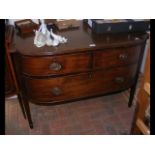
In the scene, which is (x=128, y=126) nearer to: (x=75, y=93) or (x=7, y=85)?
(x=75, y=93)

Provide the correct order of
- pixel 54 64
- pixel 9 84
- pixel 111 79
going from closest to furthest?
pixel 54 64
pixel 111 79
pixel 9 84

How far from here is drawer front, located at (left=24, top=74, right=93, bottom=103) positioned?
1516 millimetres

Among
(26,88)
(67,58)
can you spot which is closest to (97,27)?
(67,58)

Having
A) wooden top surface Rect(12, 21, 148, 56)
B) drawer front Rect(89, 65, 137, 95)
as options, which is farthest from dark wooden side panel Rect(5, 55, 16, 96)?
drawer front Rect(89, 65, 137, 95)

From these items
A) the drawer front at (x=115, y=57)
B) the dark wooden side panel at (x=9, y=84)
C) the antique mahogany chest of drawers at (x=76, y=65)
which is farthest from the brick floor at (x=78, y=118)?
the drawer front at (x=115, y=57)

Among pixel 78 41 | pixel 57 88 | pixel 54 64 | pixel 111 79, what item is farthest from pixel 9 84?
pixel 111 79

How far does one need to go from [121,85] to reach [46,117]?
2.57ft

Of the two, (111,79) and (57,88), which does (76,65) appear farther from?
(111,79)

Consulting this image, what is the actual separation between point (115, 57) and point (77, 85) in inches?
14.5

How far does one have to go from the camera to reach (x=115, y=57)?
1.56 metres

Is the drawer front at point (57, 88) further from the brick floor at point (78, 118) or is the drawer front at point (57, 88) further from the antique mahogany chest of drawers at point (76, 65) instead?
the brick floor at point (78, 118)

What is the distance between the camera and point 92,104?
6.92ft

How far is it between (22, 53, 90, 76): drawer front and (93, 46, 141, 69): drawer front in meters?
0.09

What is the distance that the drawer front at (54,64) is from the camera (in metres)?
1.39
